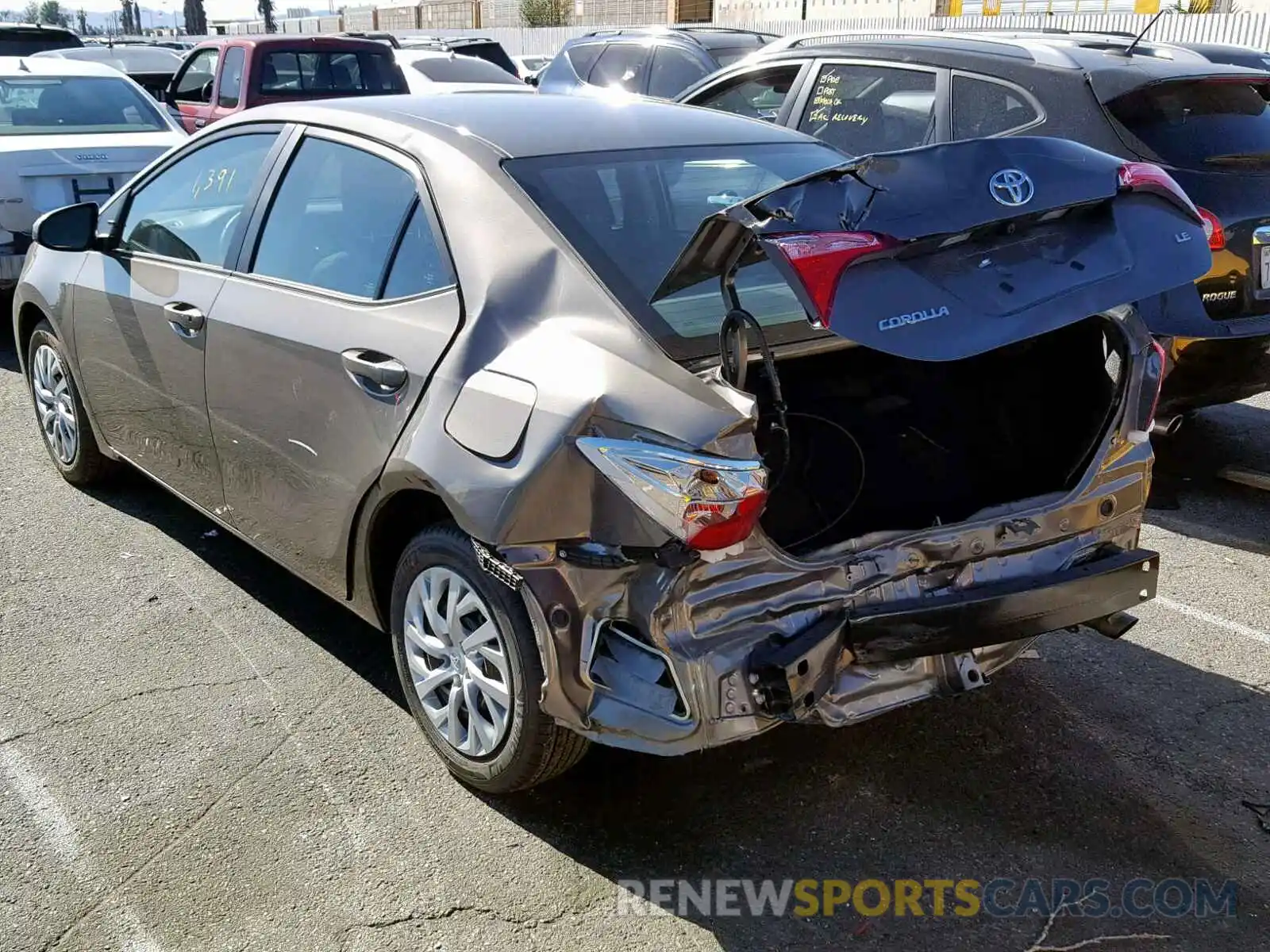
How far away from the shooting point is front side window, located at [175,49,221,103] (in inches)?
519

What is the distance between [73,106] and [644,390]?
7807 mm

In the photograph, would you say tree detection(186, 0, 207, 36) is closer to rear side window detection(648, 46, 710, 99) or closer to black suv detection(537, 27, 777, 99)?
black suv detection(537, 27, 777, 99)

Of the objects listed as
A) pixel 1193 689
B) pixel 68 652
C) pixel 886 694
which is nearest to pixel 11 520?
pixel 68 652

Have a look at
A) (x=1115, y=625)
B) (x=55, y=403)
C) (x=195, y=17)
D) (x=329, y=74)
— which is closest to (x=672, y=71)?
(x=329, y=74)

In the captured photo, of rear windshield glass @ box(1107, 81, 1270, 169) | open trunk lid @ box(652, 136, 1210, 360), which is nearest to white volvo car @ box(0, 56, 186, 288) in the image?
rear windshield glass @ box(1107, 81, 1270, 169)

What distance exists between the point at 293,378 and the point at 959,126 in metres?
3.83

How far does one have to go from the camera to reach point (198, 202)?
4332 millimetres

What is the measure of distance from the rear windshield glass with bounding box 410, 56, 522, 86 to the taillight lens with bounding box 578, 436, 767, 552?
1274cm

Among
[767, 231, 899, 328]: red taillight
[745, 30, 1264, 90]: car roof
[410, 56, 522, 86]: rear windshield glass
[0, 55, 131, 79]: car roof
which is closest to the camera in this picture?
[767, 231, 899, 328]: red taillight

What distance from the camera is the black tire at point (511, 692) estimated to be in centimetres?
289

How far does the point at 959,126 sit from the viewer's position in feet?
19.7

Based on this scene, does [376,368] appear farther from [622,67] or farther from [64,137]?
[622,67]

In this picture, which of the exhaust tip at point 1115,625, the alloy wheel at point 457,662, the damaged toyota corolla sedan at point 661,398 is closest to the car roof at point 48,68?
the damaged toyota corolla sedan at point 661,398

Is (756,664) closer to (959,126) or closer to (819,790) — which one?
(819,790)
